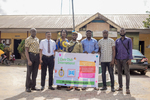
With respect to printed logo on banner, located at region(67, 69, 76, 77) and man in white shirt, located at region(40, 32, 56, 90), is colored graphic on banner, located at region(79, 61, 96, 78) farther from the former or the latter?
man in white shirt, located at region(40, 32, 56, 90)

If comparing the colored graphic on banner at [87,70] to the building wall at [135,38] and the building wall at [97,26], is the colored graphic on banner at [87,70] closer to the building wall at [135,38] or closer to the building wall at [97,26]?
the building wall at [97,26]

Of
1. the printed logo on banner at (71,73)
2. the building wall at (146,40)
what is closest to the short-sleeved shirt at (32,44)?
the printed logo on banner at (71,73)

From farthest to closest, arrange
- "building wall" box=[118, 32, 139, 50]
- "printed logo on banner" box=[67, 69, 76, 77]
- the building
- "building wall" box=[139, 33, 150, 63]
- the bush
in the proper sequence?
"building wall" box=[139, 33, 150, 63]
"building wall" box=[118, 32, 139, 50]
the building
the bush
"printed logo on banner" box=[67, 69, 76, 77]

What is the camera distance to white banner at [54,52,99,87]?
5.97 meters

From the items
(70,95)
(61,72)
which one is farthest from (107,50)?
(70,95)

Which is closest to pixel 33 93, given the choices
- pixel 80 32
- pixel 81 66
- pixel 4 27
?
pixel 81 66

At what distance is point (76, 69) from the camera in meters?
6.06

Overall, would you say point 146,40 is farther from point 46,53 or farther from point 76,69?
point 46,53

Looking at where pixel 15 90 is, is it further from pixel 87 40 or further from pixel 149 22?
pixel 149 22

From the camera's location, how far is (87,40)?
614cm

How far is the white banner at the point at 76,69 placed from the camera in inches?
235

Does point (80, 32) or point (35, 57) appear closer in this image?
point (35, 57)

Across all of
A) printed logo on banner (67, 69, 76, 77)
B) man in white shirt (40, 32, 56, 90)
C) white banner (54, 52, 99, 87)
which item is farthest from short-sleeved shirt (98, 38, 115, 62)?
man in white shirt (40, 32, 56, 90)

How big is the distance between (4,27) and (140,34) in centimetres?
1355
